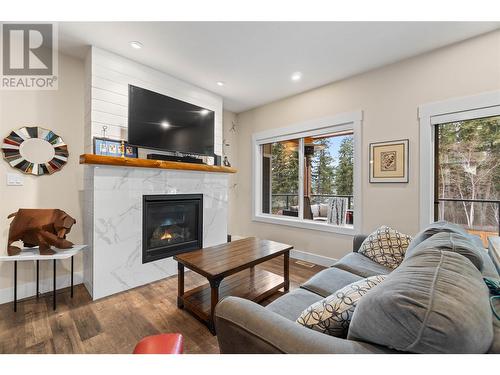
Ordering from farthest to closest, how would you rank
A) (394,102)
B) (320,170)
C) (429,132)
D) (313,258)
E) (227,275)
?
(320,170) → (313,258) → (394,102) → (429,132) → (227,275)

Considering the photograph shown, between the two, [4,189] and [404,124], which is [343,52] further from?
[4,189]

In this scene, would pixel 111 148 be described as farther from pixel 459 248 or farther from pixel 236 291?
pixel 459 248

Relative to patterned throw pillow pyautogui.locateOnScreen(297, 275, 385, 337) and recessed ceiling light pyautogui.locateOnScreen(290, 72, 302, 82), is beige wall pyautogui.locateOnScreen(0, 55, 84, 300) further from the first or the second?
patterned throw pillow pyautogui.locateOnScreen(297, 275, 385, 337)

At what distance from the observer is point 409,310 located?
24.5 inches

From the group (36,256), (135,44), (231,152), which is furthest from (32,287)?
(231,152)

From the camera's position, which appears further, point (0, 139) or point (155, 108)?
point (155, 108)

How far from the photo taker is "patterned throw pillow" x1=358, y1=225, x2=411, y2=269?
2016mm

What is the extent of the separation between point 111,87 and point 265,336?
2818mm

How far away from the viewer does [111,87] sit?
2461mm

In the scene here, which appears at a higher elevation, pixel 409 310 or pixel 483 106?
pixel 483 106

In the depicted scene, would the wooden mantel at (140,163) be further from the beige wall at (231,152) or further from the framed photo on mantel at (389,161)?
the framed photo on mantel at (389,161)

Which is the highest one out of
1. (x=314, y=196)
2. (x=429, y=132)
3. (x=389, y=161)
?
(x=429, y=132)
